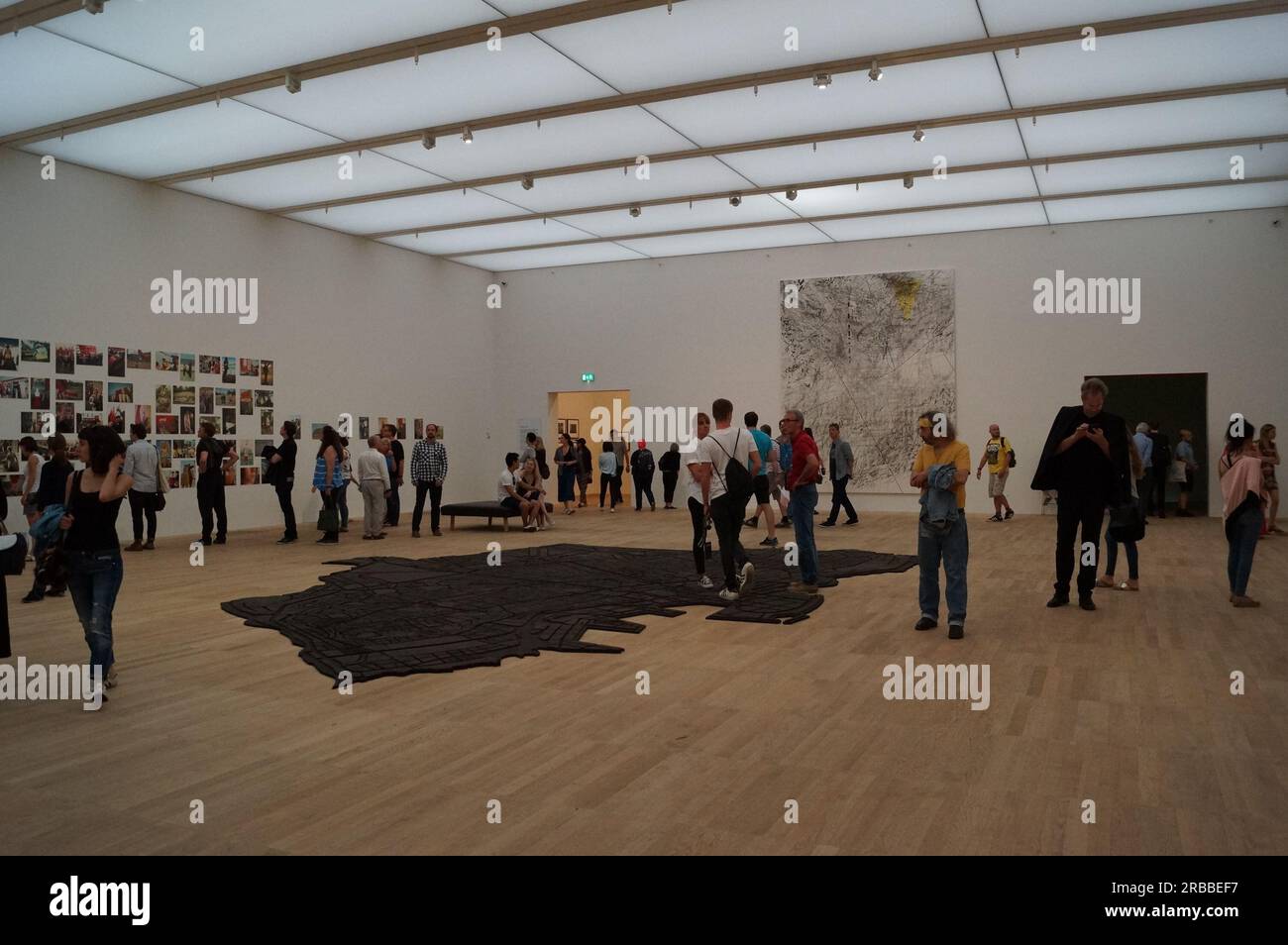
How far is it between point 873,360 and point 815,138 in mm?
6675

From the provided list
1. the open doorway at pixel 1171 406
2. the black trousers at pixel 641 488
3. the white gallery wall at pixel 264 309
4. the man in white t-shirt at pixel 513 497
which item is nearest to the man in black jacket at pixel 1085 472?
the man in white t-shirt at pixel 513 497

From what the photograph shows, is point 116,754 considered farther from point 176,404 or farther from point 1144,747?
point 176,404

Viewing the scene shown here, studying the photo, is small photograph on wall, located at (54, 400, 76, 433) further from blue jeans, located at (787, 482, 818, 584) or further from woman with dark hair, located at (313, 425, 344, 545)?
blue jeans, located at (787, 482, 818, 584)

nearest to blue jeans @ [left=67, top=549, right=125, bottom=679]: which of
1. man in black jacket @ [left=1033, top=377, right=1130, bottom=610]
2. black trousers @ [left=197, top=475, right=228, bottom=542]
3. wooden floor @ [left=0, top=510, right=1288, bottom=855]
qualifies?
wooden floor @ [left=0, top=510, right=1288, bottom=855]

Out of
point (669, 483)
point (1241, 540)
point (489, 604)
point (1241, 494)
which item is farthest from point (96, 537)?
point (669, 483)

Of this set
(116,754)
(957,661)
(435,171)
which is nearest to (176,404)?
(435,171)

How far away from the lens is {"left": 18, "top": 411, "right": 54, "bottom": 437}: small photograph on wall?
12500mm

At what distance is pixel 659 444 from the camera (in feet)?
68.3

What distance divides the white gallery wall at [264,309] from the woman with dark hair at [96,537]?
8517 millimetres

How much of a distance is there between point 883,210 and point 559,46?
28.1 feet

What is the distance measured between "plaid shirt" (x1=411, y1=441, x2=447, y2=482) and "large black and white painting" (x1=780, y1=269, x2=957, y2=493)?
24.8 ft

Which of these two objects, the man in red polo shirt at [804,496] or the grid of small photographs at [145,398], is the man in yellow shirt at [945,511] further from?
the grid of small photographs at [145,398]

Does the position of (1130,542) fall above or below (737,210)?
below

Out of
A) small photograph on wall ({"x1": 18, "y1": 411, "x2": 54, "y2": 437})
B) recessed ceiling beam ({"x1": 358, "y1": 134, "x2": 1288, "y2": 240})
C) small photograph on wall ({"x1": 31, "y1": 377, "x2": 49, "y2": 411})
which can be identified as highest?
recessed ceiling beam ({"x1": 358, "y1": 134, "x2": 1288, "y2": 240})
